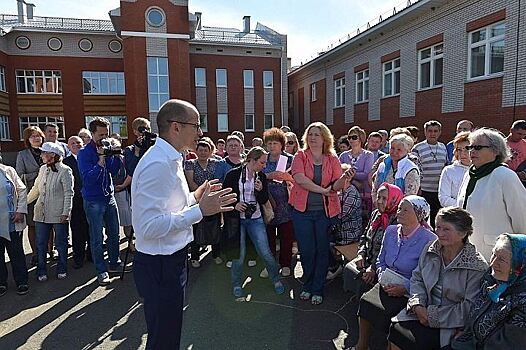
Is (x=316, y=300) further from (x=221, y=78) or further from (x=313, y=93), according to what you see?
(x=221, y=78)

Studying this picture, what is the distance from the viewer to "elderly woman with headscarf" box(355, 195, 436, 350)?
3197 mm

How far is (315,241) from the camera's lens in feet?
14.8

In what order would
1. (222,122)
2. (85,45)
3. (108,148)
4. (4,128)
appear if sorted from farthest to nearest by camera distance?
1. (222,122)
2. (85,45)
3. (4,128)
4. (108,148)

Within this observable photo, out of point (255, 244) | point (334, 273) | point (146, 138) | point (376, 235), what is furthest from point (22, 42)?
point (376, 235)

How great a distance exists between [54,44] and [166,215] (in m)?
28.3

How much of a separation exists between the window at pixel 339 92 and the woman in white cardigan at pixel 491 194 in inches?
787

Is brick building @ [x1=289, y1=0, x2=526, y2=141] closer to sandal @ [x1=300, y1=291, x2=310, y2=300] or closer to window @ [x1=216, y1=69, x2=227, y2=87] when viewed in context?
window @ [x1=216, y1=69, x2=227, y2=87]

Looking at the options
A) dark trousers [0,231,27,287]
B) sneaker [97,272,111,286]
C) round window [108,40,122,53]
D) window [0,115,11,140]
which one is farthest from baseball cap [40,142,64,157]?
round window [108,40,122,53]

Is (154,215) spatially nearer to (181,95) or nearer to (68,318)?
(68,318)

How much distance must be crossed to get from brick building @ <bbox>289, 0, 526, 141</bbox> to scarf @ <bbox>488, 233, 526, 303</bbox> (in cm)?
1028

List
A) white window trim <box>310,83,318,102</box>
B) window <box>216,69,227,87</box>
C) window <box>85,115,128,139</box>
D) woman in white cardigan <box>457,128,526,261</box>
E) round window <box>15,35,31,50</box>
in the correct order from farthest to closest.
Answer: window <box>216,69,227,87</box>
window <box>85,115,128,139</box>
white window trim <box>310,83,318,102</box>
round window <box>15,35,31,50</box>
woman in white cardigan <box>457,128,526,261</box>

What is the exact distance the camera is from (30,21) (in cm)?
2736

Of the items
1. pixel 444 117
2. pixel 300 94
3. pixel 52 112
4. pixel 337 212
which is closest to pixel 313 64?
pixel 300 94

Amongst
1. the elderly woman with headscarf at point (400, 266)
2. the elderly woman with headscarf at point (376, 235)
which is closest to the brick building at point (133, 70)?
the elderly woman with headscarf at point (376, 235)
